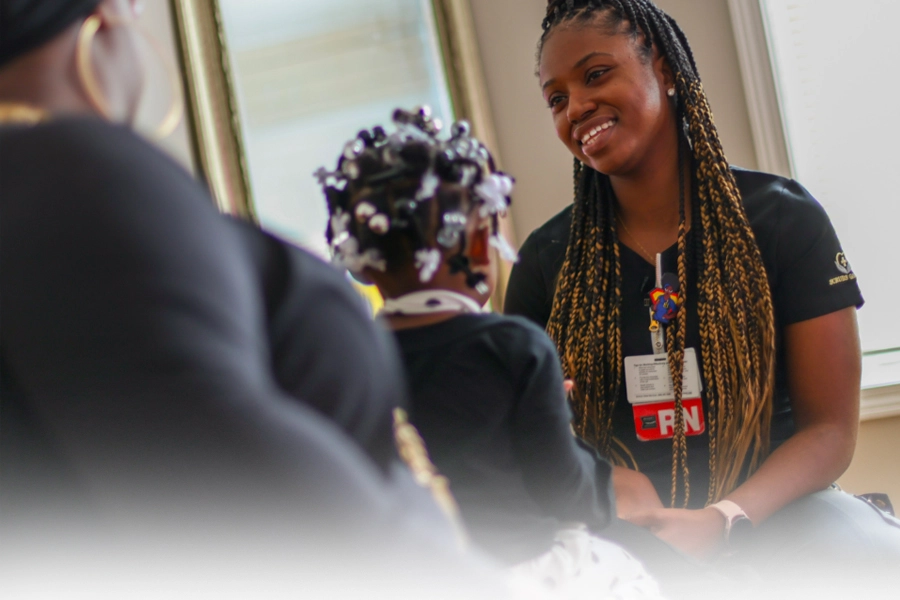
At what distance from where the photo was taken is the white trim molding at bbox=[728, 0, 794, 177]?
249 centimetres

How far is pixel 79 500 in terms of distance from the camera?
1.25 ft

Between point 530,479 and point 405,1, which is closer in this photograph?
point 530,479

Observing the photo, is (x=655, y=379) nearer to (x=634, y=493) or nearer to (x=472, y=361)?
(x=634, y=493)

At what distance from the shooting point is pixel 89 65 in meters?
0.41

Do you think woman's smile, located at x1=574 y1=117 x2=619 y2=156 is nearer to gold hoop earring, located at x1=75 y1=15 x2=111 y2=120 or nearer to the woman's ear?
the woman's ear

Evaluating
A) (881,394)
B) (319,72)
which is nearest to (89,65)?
(319,72)

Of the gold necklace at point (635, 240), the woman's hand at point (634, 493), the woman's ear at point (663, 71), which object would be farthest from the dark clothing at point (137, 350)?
the woman's ear at point (663, 71)

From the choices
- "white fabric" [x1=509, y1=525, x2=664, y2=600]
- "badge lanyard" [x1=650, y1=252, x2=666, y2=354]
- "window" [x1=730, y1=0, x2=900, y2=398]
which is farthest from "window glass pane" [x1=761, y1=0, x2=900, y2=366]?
"white fabric" [x1=509, y1=525, x2=664, y2=600]

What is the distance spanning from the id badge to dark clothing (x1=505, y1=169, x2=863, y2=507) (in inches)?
1.9

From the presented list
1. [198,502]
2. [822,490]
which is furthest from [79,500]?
[822,490]

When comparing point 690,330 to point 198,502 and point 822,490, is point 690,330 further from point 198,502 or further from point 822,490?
point 198,502

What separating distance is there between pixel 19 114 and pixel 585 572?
0.48 m

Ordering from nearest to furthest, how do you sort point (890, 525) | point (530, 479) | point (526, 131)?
point (530, 479) → point (890, 525) → point (526, 131)

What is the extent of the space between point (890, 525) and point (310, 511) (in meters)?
1.17
